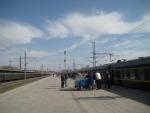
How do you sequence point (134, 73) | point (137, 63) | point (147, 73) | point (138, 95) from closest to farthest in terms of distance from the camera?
point (138, 95), point (147, 73), point (137, 63), point (134, 73)

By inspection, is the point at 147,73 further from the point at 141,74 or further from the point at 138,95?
the point at 138,95

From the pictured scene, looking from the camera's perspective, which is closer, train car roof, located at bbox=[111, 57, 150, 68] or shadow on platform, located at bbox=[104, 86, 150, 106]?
shadow on platform, located at bbox=[104, 86, 150, 106]

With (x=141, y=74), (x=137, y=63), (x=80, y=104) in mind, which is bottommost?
(x=80, y=104)

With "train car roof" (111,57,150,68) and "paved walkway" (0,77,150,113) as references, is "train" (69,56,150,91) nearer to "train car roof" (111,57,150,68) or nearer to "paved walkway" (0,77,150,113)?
"train car roof" (111,57,150,68)

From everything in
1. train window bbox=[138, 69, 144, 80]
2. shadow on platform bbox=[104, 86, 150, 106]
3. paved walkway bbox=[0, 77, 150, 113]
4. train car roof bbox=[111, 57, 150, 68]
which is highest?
train car roof bbox=[111, 57, 150, 68]

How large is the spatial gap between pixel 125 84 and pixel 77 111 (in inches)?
653

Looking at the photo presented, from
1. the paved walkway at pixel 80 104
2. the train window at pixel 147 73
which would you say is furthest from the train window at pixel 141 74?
the paved walkway at pixel 80 104

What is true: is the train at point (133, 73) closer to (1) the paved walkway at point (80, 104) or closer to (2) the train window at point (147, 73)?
(2) the train window at point (147, 73)

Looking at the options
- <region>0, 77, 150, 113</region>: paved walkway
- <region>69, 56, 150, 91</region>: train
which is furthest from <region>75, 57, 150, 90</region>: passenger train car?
A: <region>0, 77, 150, 113</region>: paved walkway

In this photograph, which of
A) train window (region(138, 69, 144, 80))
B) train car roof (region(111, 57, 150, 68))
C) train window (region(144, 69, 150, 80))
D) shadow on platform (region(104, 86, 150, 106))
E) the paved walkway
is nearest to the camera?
the paved walkway

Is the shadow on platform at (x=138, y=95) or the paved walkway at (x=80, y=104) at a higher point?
the shadow on platform at (x=138, y=95)

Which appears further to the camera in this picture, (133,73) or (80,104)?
(133,73)

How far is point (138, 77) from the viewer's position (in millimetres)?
23906

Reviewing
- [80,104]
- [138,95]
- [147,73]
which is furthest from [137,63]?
[80,104]
